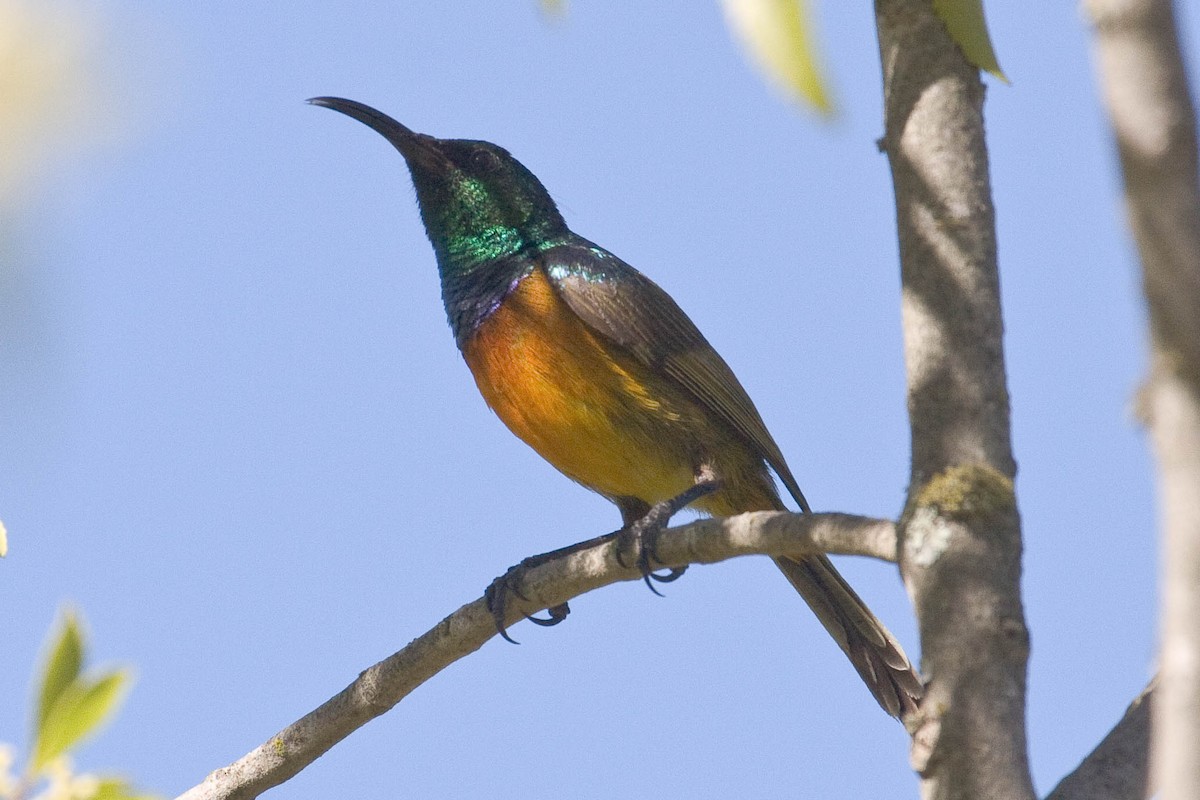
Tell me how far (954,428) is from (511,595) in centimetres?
249

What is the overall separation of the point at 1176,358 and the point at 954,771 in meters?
1.47

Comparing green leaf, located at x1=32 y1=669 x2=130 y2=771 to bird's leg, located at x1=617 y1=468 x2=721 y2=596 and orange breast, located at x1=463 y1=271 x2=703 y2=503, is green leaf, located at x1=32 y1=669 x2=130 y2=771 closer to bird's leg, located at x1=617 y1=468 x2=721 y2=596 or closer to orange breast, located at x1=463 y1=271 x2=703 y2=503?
bird's leg, located at x1=617 y1=468 x2=721 y2=596

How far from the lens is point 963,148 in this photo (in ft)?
11.1

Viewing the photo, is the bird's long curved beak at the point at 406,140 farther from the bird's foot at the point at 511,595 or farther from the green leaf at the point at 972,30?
the green leaf at the point at 972,30

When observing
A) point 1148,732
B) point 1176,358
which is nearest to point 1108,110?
point 1176,358

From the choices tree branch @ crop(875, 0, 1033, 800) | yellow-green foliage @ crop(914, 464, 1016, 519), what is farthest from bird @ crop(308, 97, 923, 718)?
yellow-green foliage @ crop(914, 464, 1016, 519)

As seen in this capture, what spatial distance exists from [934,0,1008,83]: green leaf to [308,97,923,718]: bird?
2777 millimetres

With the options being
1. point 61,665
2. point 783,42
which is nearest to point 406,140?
point 61,665

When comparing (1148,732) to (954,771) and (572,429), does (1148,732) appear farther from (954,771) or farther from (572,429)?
(572,429)

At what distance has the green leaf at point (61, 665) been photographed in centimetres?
228

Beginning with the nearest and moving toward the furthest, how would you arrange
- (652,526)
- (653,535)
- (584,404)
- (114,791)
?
1. (114,791)
2. (653,535)
3. (652,526)
4. (584,404)

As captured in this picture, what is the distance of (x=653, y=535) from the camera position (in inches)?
186

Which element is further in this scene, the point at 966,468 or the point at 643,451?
the point at 643,451

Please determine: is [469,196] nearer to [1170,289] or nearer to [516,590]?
[516,590]
